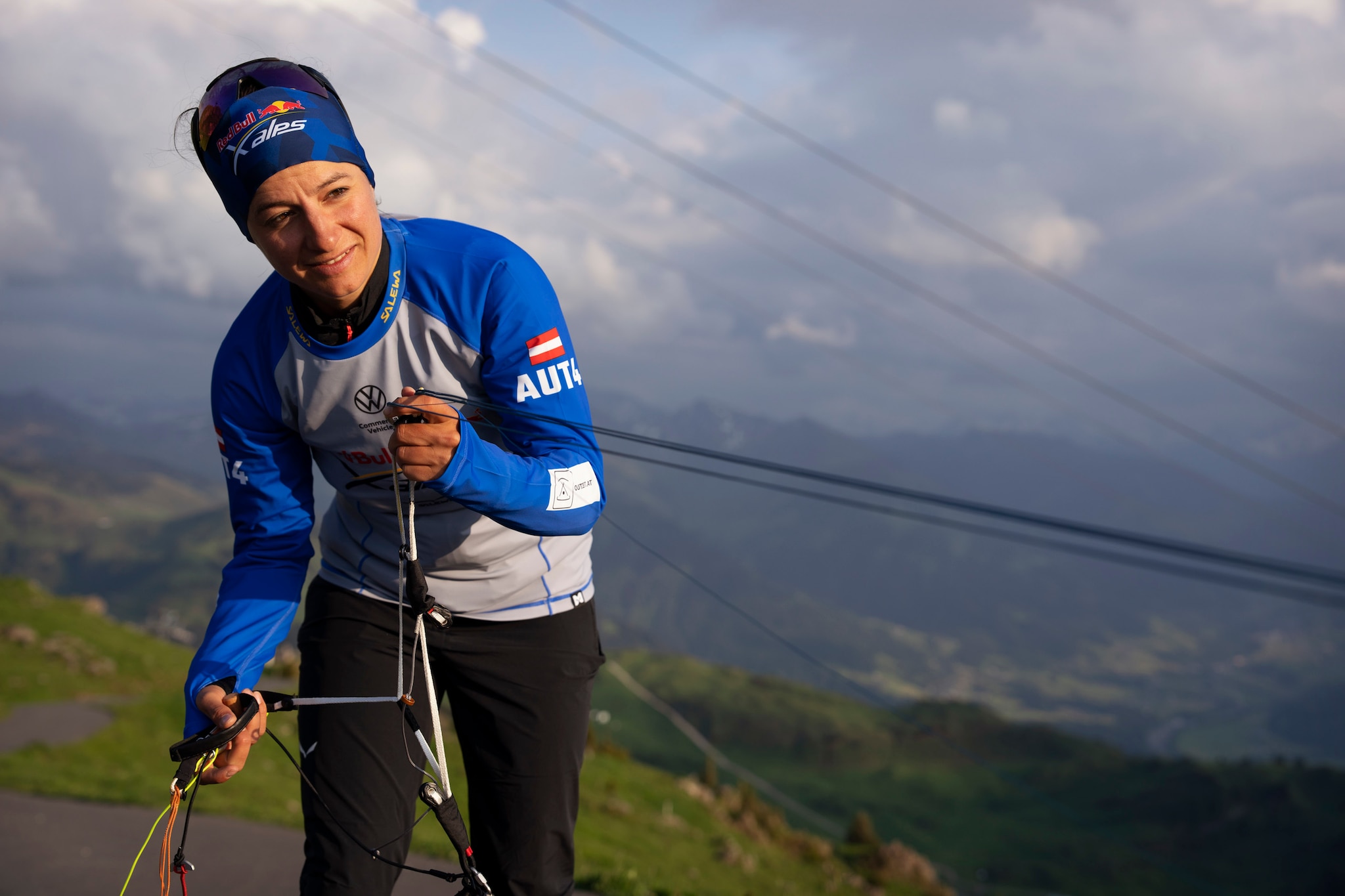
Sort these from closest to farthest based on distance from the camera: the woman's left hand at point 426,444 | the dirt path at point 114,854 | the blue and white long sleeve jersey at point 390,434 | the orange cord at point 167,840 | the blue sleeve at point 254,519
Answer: the woman's left hand at point 426,444 → the orange cord at point 167,840 → the blue and white long sleeve jersey at point 390,434 → the blue sleeve at point 254,519 → the dirt path at point 114,854

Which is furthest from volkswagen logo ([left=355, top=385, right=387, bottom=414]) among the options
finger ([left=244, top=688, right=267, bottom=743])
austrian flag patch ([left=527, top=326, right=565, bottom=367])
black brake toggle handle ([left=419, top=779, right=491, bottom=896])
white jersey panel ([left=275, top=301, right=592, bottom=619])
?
black brake toggle handle ([left=419, top=779, right=491, bottom=896])

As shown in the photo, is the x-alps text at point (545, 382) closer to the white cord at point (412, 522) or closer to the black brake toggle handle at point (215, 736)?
the white cord at point (412, 522)

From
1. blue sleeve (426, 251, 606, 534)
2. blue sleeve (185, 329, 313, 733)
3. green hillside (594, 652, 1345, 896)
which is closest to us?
blue sleeve (426, 251, 606, 534)

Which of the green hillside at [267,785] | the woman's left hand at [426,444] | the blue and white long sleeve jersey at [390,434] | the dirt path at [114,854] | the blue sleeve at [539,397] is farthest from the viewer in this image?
the green hillside at [267,785]

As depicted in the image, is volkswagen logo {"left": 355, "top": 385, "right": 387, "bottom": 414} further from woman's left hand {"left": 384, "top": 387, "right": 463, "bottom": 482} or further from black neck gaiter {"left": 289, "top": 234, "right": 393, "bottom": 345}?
woman's left hand {"left": 384, "top": 387, "right": 463, "bottom": 482}

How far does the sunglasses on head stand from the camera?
290cm

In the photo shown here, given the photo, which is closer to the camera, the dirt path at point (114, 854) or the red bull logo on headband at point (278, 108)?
the red bull logo on headband at point (278, 108)

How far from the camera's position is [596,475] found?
3.00 meters

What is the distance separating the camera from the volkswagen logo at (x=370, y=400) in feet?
9.71

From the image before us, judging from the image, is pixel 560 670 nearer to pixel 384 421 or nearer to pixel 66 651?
pixel 384 421

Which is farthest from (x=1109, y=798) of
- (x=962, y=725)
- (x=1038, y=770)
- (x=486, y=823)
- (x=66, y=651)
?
(x=486, y=823)

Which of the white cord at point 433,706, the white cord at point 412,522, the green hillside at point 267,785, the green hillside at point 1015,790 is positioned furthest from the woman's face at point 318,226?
the green hillside at point 1015,790

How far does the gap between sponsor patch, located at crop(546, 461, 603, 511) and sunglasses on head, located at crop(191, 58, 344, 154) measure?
1.51 m

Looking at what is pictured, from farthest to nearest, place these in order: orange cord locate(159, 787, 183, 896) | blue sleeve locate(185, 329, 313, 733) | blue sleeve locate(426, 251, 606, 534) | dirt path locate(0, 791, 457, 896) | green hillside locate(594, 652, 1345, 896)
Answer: green hillside locate(594, 652, 1345, 896) → dirt path locate(0, 791, 457, 896) → blue sleeve locate(185, 329, 313, 733) → blue sleeve locate(426, 251, 606, 534) → orange cord locate(159, 787, 183, 896)
